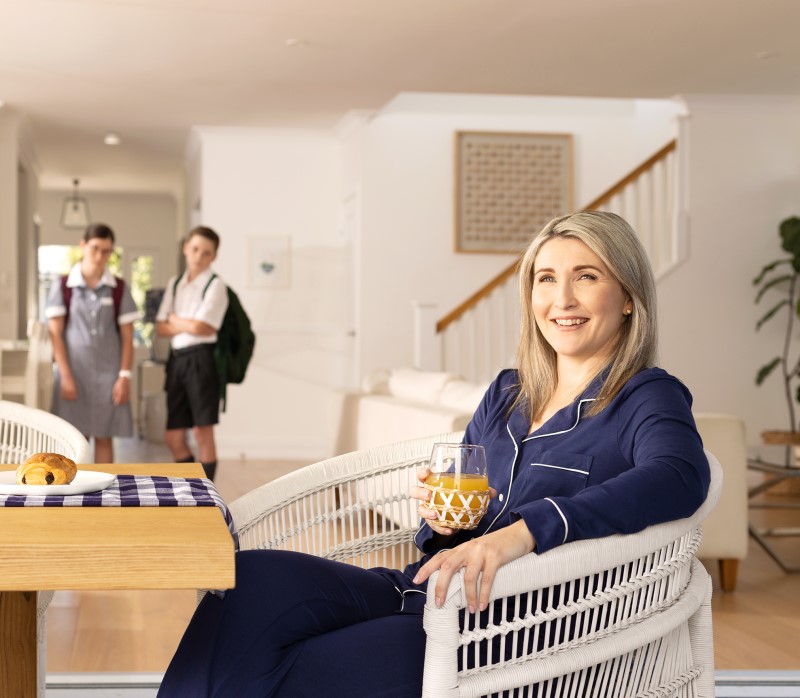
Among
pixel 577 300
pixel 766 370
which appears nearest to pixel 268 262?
pixel 766 370

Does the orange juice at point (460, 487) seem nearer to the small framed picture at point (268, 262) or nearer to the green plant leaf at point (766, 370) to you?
the green plant leaf at point (766, 370)

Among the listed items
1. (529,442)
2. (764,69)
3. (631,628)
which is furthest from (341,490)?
(764,69)

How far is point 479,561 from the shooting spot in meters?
1.15

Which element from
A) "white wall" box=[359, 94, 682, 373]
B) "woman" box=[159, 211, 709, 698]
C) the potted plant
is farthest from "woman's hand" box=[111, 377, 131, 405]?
the potted plant

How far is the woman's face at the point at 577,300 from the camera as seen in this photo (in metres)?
1.56

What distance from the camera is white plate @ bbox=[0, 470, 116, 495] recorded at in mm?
1362

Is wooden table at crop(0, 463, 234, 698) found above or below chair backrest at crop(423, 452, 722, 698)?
above

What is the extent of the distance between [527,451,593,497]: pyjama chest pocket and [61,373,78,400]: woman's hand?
3.72 m

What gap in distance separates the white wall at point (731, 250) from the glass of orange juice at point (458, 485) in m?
6.22

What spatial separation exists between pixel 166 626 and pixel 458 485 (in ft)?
7.24

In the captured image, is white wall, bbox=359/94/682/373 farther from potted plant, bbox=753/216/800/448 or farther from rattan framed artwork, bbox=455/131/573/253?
potted plant, bbox=753/216/800/448

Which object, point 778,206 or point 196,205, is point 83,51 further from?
point 778,206

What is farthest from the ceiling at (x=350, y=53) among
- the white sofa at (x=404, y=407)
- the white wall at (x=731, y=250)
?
the white sofa at (x=404, y=407)

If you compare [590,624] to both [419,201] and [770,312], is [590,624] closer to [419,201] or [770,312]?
[770,312]
